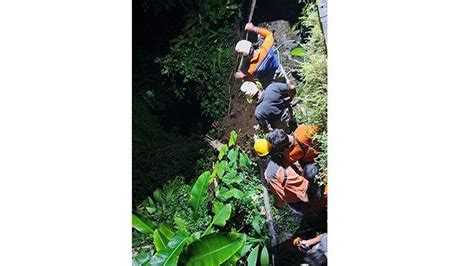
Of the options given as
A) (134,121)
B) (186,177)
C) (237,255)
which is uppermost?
(134,121)

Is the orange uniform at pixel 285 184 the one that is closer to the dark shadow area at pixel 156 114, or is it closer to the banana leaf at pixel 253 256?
the banana leaf at pixel 253 256

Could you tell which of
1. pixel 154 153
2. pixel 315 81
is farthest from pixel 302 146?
pixel 154 153

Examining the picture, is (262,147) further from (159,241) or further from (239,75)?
(159,241)

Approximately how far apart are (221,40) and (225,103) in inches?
13.5

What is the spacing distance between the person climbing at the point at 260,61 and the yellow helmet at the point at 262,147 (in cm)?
29

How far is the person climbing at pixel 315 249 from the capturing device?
14.0 feet

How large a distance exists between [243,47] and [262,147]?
54 centimetres

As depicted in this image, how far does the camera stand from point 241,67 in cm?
442

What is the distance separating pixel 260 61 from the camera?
4344 mm
